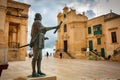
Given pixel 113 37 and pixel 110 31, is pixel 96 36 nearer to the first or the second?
pixel 110 31

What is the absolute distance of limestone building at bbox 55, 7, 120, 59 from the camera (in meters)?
26.7

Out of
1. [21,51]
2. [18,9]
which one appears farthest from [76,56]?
[18,9]

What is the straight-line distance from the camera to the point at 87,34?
33562 millimetres

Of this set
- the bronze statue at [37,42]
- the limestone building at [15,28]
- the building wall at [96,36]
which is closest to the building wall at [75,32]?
the building wall at [96,36]

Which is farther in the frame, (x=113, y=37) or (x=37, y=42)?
(x=113, y=37)

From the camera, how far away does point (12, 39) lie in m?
28.0

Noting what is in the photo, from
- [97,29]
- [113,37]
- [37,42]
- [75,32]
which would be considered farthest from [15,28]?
[37,42]

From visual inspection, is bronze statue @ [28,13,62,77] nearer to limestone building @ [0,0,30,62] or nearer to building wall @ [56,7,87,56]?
limestone building @ [0,0,30,62]

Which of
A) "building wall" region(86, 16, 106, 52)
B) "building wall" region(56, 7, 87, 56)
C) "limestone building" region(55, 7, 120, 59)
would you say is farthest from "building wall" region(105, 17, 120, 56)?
"building wall" region(56, 7, 87, 56)

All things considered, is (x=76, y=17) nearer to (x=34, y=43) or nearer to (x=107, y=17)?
(x=107, y=17)

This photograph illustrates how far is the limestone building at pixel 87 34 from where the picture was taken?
26706 mm

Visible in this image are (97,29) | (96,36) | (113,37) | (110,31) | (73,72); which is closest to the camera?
(73,72)

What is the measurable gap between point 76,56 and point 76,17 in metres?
9.55

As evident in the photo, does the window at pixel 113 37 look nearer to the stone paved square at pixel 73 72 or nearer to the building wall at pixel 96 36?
the building wall at pixel 96 36
